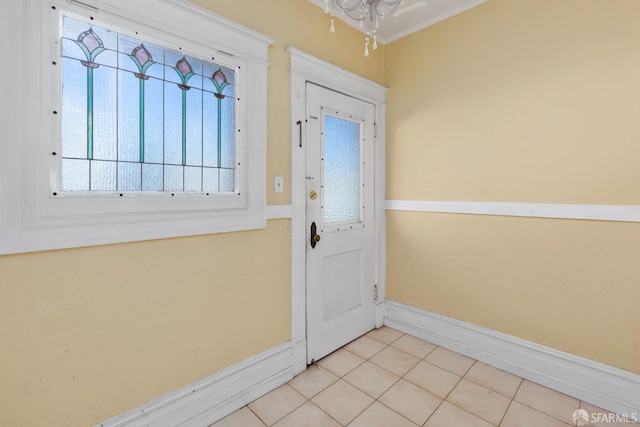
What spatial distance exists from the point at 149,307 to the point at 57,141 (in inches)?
33.0

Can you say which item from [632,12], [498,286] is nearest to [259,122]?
[498,286]

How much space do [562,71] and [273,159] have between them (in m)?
1.94

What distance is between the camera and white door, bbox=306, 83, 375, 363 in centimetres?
217

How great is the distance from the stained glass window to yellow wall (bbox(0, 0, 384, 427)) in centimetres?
31

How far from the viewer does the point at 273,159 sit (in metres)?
1.92

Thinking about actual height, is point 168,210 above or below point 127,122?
below

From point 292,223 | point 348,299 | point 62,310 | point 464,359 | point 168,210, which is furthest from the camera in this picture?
point 348,299

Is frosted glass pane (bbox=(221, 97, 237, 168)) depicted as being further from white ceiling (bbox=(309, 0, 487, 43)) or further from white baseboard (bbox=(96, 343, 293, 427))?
white baseboard (bbox=(96, 343, 293, 427))

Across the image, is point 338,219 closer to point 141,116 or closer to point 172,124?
point 172,124

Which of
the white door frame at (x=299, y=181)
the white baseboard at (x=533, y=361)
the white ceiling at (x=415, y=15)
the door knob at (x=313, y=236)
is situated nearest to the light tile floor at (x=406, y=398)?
the white baseboard at (x=533, y=361)

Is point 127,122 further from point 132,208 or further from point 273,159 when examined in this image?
point 273,159

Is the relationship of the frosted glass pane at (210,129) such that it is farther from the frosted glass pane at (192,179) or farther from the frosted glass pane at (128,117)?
the frosted glass pane at (128,117)

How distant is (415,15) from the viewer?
2.35 metres

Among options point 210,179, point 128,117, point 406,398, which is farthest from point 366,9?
point 406,398
